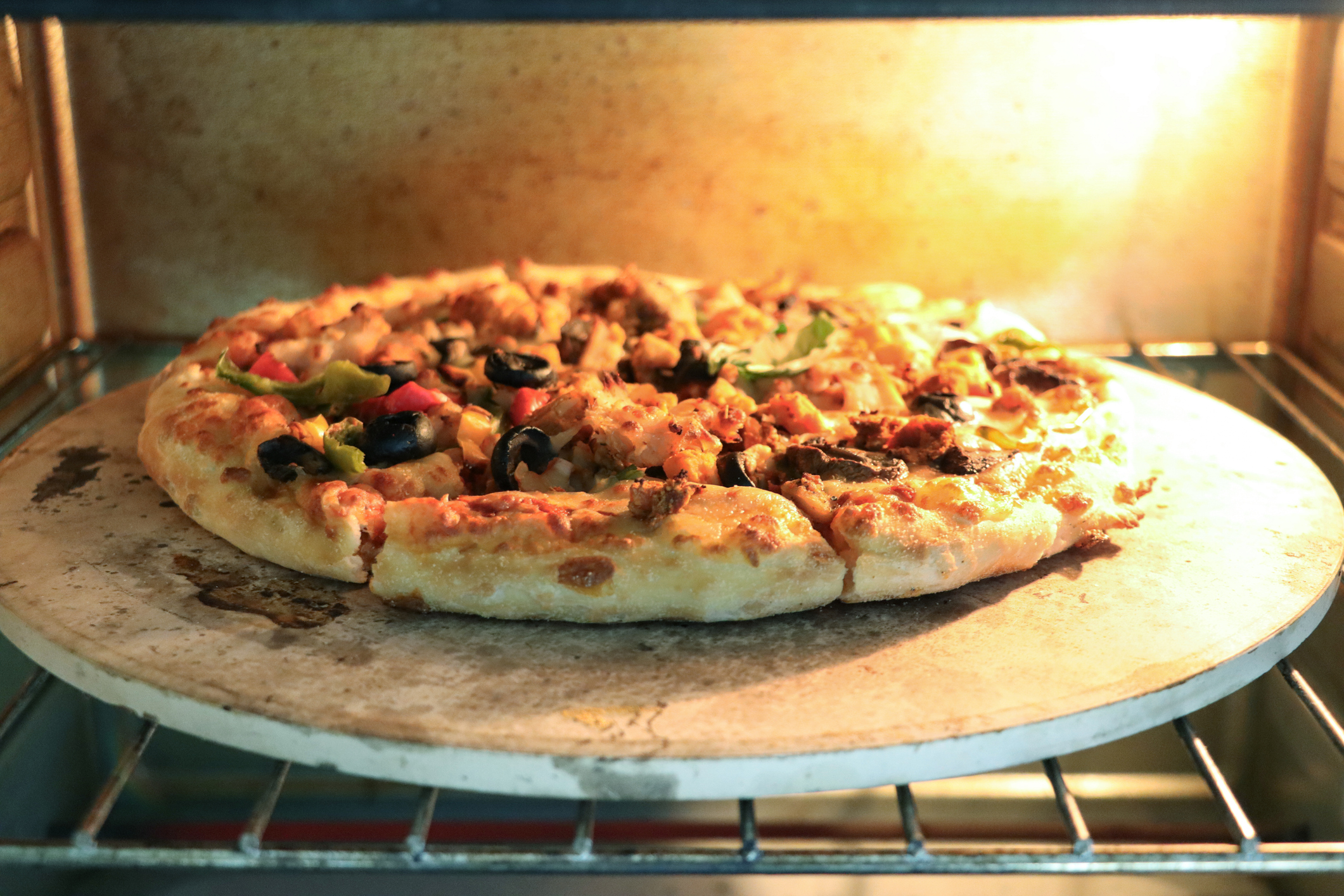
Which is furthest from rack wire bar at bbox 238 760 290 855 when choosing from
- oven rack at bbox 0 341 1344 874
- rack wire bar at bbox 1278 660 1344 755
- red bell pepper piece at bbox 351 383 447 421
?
rack wire bar at bbox 1278 660 1344 755

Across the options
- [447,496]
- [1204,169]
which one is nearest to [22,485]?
[447,496]

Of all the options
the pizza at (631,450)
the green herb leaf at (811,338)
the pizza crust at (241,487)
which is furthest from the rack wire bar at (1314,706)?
the pizza crust at (241,487)

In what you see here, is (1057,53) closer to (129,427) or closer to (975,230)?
(975,230)

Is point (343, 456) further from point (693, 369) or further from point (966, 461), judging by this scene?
point (966, 461)

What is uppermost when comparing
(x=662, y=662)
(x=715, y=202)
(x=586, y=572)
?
(x=715, y=202)

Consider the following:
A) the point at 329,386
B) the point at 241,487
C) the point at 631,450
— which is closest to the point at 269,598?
the point at 241,487

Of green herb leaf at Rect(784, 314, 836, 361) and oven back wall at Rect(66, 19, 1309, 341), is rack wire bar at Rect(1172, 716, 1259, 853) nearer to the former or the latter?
green herb leaf at Rect(784, 314, 836, 361)
